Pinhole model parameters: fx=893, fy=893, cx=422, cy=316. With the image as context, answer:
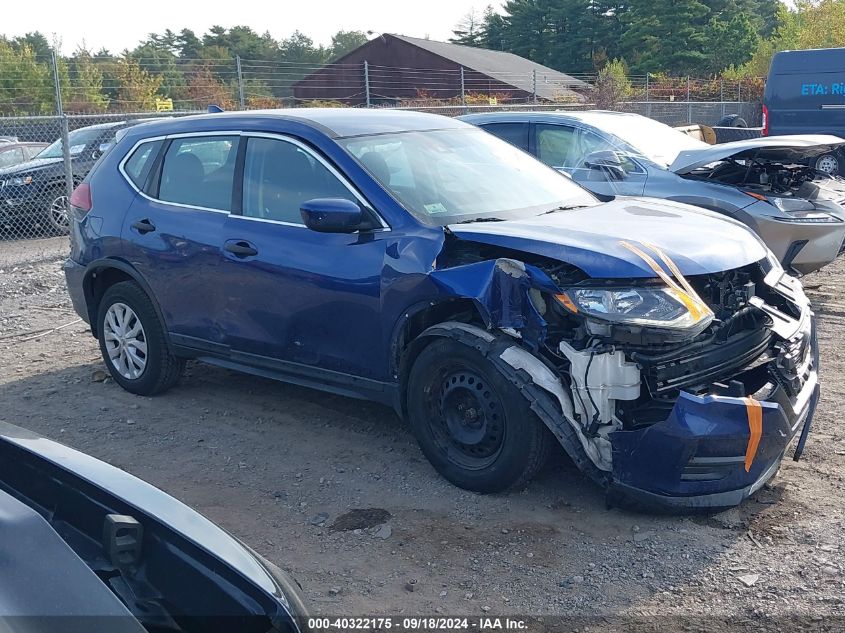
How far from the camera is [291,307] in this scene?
492 centimetres

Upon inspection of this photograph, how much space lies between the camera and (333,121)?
5.18 m

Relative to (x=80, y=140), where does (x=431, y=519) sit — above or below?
below

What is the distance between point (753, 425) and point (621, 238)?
103cm

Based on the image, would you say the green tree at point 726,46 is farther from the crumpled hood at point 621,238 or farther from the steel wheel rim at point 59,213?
the crumpled hood at point 621,238

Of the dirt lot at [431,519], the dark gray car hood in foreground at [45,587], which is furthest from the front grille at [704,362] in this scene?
the dark gray car hood in foreground at [45,587]

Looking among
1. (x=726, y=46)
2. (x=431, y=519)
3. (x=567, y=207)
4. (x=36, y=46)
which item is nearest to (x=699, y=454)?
(x=431, y=519)

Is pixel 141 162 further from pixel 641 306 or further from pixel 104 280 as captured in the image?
pixel 641 306

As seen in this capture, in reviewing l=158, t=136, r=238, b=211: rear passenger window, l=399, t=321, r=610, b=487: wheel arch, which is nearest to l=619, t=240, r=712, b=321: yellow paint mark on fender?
l=399, t=321, r=610, b=487: wheel arch

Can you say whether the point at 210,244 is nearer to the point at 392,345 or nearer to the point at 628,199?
the point at 392,345

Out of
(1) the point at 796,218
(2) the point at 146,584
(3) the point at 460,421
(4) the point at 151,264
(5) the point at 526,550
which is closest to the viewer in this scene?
(2) the point at 146,584

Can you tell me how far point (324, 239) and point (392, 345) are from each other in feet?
2.33

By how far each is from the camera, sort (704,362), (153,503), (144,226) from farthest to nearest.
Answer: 1. (144,226)
2. (704,362)
3. (153,503)

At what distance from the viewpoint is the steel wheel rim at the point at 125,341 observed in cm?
595

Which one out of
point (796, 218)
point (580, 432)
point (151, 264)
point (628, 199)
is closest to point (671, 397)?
point (580, 432)
